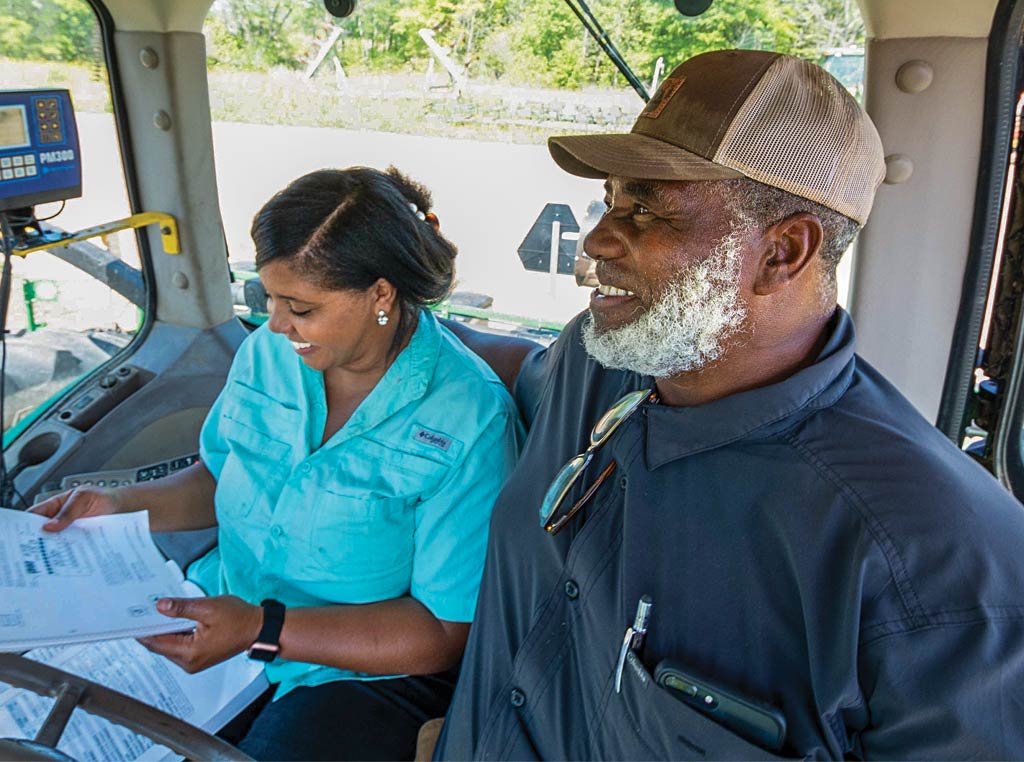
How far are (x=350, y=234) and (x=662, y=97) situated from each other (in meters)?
0.73

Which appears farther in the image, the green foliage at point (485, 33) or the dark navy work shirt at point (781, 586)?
the green foliage at point (485, 33)

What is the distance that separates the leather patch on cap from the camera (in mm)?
1301

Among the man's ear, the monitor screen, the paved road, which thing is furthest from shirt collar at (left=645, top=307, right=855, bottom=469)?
the monitor screen

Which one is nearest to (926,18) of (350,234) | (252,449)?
(350,234)

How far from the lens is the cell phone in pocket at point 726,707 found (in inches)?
42.7

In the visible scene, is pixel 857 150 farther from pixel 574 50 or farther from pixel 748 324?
pixel 574 50

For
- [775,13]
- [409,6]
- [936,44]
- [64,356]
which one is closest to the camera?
[936,44]

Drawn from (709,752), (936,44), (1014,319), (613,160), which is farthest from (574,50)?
(709,752)

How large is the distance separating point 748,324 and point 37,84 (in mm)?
2399

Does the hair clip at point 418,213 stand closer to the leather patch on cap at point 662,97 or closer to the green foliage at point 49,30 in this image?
the leather patch on cap at point 662,97

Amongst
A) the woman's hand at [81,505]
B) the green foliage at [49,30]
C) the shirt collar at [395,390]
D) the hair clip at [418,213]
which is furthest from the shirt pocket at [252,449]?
the green foliage at [49,30]

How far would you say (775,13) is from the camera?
1.97 meters

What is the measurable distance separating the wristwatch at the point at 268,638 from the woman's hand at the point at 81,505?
53 centimetres

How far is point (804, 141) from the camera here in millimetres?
1181
